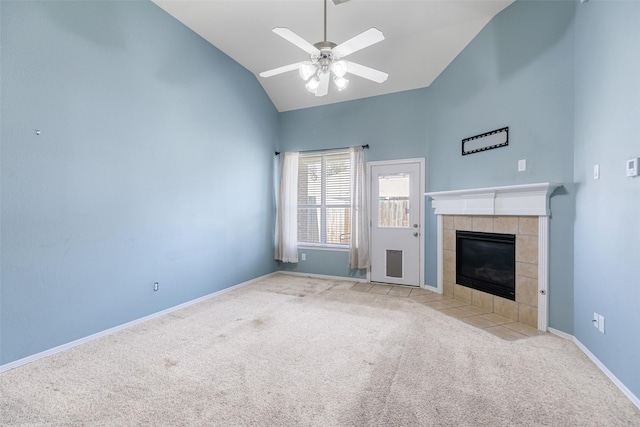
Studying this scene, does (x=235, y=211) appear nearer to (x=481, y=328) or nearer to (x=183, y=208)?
(x=183, y=208)

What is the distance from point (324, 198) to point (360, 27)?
264 centimetres

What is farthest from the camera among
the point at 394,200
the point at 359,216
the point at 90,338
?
the point at 359,216

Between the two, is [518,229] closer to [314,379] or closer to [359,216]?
[359,216]

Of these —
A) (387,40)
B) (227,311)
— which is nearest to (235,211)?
(227,311)

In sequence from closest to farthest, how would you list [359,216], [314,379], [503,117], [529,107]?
[314,379], [529,107], [503,117], [359,216]

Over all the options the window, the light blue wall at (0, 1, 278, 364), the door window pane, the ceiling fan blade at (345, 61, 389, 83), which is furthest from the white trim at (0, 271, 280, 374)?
the ceiling fan blade at (345, 61, 389, 83)

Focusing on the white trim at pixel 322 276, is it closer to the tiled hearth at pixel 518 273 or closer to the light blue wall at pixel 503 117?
the light blue wall at pixel 503 117

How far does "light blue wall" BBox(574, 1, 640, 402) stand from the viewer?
5.80 feet

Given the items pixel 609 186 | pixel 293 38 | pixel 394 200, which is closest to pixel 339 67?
pixel 293 38

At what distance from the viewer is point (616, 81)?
1.94 metres

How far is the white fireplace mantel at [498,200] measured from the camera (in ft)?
8.87

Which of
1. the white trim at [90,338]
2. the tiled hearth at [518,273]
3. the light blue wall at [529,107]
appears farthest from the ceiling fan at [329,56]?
the white trim at [90,338]

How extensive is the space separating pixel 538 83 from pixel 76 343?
4.94 meters

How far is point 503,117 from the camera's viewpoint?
3088 mm
